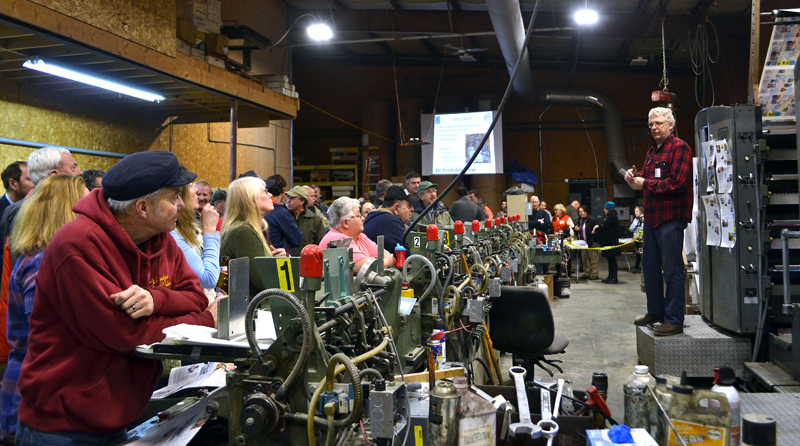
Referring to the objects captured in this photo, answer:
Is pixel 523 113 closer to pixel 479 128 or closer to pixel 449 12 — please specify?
pixel 479 128

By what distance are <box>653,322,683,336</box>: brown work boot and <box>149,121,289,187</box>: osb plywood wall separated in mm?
5646

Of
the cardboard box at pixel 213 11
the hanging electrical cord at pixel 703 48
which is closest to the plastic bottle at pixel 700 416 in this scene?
the cardboard box at pixel 213 11

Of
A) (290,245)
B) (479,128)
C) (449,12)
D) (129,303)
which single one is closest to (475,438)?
(129,303)

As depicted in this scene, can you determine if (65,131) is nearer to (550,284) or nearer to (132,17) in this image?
(132,17)

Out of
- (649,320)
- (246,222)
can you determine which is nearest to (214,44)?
(246,222)

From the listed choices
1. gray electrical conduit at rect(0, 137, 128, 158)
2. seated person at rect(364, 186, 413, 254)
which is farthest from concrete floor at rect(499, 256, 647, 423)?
gray electrical conduit at rect(0, 137, 128, 158)

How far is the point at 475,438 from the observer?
1488 mm

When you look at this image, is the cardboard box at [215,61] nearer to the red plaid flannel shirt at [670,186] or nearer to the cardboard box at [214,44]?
the cardboard box at [214,44]

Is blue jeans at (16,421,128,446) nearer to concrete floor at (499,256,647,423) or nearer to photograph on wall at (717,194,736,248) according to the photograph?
concrete floor at (499,256,647,423)

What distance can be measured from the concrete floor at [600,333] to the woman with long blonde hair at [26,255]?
3028 millimetres

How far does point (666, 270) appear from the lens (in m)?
3.54

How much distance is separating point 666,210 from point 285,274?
2.94 meters

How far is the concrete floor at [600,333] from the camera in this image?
419 cm

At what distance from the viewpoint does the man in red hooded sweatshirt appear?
1.30 metres
